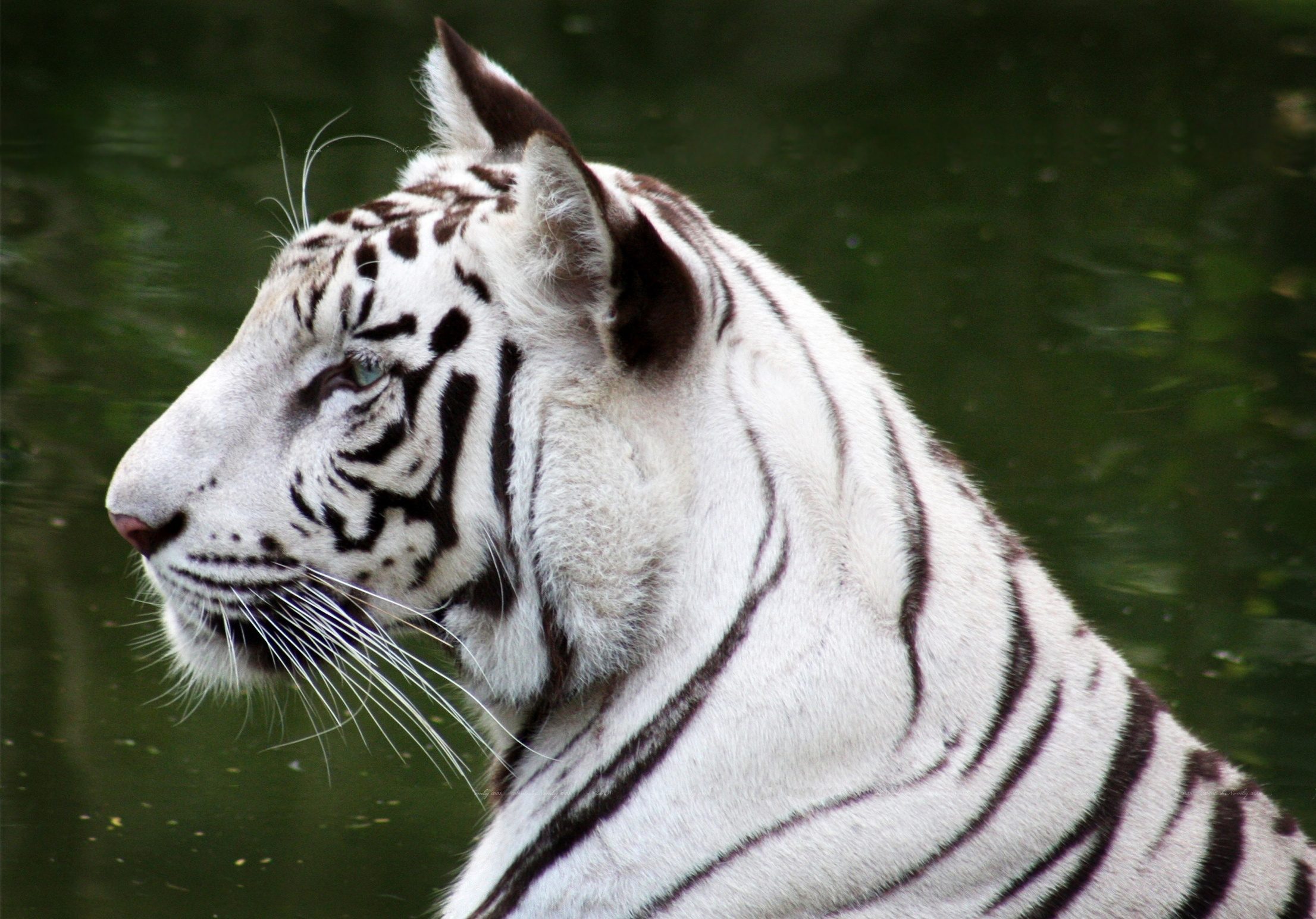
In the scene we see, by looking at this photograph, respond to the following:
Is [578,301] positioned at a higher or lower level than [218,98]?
higher

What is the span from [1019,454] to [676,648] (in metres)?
2.73

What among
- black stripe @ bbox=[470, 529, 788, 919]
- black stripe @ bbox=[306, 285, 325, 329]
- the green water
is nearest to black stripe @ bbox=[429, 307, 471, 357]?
black stripe @ bbox=[306, 285, 325, 329]

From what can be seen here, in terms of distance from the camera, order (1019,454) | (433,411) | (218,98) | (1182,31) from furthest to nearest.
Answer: (1182,31) → (218,98) → (1019,454) → (433,411)

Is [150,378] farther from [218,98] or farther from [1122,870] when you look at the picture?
[1122,870]

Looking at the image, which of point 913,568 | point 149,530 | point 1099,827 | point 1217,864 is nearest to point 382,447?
point 149,530

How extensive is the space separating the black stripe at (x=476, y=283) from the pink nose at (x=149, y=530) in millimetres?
411

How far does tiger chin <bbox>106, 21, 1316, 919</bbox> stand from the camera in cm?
163

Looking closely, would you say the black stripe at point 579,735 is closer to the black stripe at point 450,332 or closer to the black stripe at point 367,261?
the black stripe at point 450,332

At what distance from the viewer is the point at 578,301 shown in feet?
5.58

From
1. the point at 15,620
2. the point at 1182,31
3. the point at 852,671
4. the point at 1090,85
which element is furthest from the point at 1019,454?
the point at 1182,31

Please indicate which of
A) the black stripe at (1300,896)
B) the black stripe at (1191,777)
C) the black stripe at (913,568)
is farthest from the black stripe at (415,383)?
the black stripe at (1300,896)

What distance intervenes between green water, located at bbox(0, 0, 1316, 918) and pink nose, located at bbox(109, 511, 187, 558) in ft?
3.17

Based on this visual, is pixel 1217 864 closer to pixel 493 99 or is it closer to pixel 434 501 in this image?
pixel 434 501

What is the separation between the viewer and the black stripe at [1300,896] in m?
1.66
